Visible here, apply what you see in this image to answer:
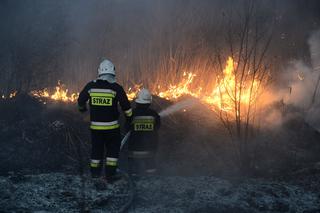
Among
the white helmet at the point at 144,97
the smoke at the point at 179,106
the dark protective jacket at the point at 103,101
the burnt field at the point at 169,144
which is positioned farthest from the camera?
the smoke at the point at 179,106

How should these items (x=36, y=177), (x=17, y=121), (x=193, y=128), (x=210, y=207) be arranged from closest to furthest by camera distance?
1. (x=210, y=207)
2. (x=36, y=177)
3. (x=17, y=121)
4. (x=193, y=128)

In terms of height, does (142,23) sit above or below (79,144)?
above

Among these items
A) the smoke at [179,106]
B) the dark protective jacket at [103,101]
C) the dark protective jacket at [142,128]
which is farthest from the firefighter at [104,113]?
the smoke at [179,106]

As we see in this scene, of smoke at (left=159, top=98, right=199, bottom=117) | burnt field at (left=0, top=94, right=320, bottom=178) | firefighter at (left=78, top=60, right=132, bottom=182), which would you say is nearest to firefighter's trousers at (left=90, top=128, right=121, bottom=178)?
firefighter at (left=78, top=60, right=132, bottom=182)

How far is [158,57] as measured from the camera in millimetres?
13469

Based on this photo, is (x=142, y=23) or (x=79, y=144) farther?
(x=142, y=23)

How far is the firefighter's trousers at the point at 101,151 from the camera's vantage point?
6.92 meters

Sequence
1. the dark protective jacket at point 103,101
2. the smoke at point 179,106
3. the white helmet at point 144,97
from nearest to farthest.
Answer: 1. the dark protective jacket at point 103,101
2. the white helmet at point 144,97
3. the smoke at point 179,106

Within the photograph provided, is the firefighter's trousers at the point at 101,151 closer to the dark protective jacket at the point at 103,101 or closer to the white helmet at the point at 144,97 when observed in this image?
the dark protective jacket at the point at 103,101

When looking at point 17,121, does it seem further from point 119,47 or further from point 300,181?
point 300,181

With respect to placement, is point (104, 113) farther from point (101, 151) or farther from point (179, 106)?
point (179, 106)

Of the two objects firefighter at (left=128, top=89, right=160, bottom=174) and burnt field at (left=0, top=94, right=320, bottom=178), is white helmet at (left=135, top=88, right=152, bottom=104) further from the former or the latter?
burnt field at (left=0, top=94, right=320, bottom=178)

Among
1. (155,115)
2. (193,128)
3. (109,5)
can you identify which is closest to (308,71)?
(193,128)

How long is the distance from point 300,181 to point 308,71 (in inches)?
285
